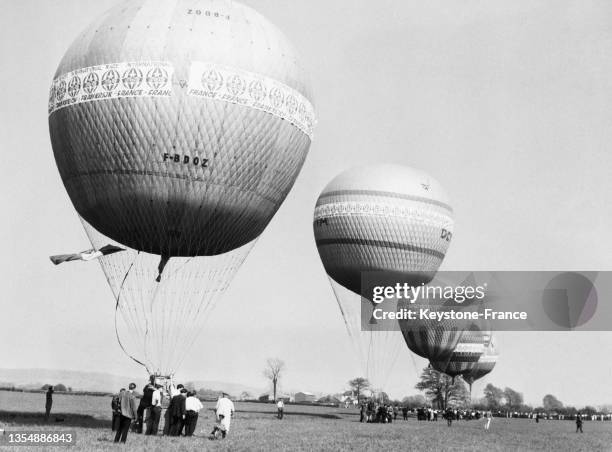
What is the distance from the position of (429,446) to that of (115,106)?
12124 mm

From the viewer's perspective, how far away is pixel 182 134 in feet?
66.2

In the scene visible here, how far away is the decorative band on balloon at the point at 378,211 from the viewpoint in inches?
1378

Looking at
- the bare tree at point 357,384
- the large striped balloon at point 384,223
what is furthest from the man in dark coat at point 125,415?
the bare tree at point 357,384

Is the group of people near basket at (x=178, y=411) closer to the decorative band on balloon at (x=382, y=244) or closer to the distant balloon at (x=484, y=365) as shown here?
the decorative band on balloon at (x=382, y=244)

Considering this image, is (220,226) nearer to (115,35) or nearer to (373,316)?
(115,35)

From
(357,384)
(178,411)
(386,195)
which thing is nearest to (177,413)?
(178,411)

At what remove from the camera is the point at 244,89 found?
20578mm

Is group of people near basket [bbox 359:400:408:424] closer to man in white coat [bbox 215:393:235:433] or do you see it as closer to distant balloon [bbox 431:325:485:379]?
man in white coat [bbox 215:393:235:433]

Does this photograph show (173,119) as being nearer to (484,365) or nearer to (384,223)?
(384,223)

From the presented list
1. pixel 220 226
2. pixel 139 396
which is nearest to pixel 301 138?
pixel 220 226

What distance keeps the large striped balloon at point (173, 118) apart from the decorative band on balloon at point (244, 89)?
1.1 inches

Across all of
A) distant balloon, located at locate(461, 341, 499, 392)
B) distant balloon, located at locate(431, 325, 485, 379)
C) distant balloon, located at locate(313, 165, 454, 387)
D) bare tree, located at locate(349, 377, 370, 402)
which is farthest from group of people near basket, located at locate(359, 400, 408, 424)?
bare tree, located at locate(349, 377, 370, 402)

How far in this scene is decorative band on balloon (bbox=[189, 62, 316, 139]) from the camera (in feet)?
65.9

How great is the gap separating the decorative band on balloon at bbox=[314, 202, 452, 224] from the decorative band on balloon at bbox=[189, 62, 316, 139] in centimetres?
1347
